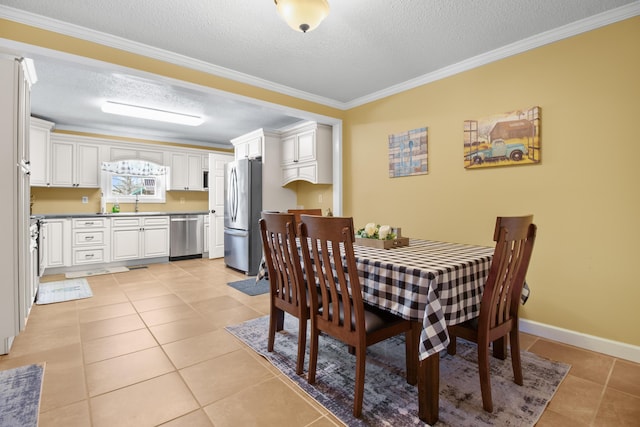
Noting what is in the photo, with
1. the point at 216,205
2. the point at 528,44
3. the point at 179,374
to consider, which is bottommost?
the point at 179,374

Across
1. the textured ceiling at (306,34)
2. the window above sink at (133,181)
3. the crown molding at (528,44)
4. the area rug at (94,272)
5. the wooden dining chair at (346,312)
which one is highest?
the textured ceiling at (306,34)

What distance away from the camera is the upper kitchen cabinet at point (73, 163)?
5.09m

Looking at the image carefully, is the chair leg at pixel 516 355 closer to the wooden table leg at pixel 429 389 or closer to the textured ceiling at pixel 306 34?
the wooden table leg at pixel 429 389

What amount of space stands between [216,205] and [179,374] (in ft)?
13.8

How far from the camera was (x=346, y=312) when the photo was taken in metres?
1.63

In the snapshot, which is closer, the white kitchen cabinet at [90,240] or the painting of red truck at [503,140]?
the painting of red truck at [503,140]

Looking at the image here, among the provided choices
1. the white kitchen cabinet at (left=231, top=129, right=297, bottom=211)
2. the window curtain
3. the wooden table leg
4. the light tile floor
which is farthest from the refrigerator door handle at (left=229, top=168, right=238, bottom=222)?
the wooden table leg

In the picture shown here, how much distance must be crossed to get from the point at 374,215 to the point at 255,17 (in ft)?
8.18

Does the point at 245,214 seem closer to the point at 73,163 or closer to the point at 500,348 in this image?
the point at 73,163

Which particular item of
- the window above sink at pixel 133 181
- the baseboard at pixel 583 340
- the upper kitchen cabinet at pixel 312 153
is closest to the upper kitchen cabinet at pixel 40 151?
the window above sink at pixel 133 181

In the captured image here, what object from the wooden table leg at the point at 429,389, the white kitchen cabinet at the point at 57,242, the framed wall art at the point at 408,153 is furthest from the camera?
the white kitchen cabinet at the point at 57,242

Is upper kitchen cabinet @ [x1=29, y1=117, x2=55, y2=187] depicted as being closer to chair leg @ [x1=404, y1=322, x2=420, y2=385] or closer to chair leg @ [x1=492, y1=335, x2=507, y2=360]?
chair leg @ [x1=404, y1=322, x2=420, y2=385]

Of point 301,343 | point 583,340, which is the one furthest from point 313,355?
point 583,340

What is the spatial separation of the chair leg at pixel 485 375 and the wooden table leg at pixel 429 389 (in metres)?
0.25
